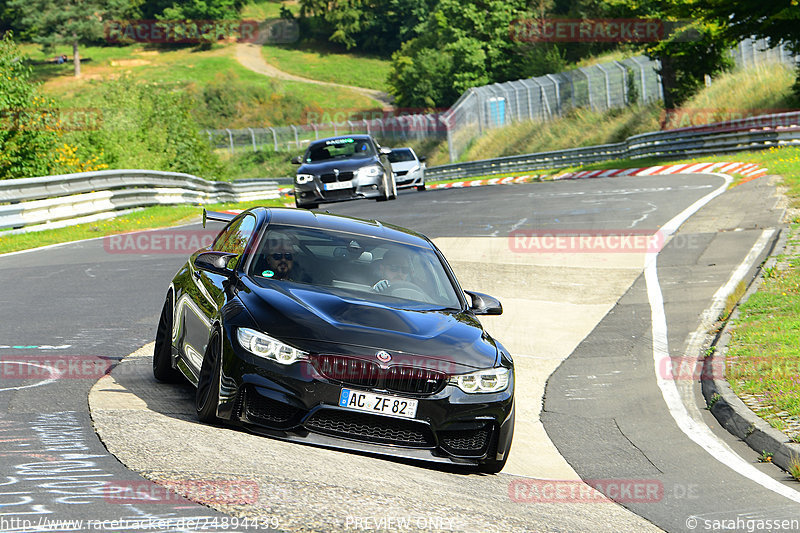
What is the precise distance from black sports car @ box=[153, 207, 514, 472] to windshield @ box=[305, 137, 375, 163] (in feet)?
52.4

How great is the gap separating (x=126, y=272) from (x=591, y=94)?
39970mm

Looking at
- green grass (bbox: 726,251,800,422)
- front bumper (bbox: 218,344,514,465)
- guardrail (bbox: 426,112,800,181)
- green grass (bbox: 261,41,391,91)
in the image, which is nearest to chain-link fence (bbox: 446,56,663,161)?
guardrail (bbox: 426,112,800,181)

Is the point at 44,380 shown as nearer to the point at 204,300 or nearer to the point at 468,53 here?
the point at 204,300

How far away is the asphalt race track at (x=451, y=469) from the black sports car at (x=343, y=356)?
0.62 ft

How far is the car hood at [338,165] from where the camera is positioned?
22.7 metres

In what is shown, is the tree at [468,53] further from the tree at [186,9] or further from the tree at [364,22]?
the tree at [186,9]

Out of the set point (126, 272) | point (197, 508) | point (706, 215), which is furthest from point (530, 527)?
point (706, 215)

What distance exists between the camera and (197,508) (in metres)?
4.75

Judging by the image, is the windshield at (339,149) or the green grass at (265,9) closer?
the windshield at (339,149)

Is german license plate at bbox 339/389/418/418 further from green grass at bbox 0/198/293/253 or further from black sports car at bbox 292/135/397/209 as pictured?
black sports car at bbox 292/135/397/209

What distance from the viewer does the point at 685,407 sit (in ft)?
30.3

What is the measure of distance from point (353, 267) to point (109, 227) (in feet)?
53.8

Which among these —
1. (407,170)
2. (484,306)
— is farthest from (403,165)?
(484,306)

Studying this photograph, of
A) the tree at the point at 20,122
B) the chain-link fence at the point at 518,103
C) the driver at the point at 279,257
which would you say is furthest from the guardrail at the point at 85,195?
the chain-link fence at the point at 518,103
